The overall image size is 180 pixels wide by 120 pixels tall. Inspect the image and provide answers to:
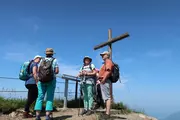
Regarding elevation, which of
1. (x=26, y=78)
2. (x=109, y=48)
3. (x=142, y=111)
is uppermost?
(x=109, y=48)

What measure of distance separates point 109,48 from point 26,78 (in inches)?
177

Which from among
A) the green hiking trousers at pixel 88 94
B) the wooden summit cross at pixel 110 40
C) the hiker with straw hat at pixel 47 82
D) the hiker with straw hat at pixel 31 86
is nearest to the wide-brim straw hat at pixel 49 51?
the hiker with straw hat at pixel 47 82

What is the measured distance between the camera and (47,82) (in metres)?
6.33

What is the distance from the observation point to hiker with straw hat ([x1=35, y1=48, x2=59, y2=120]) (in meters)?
6.22

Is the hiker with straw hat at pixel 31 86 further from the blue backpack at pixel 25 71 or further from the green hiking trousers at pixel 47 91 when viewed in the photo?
the green hiking trousers at pixel 47 91

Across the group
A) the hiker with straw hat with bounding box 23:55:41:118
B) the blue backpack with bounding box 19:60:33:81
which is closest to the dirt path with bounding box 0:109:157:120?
the hiker with straw hat with bounding box 23:55:41:118

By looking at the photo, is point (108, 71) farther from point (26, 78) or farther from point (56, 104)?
point (56, 104)

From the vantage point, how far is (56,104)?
9.49 m

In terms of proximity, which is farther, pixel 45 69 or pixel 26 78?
pixel 26 78

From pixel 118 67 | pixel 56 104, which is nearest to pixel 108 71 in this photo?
pixel 118 67

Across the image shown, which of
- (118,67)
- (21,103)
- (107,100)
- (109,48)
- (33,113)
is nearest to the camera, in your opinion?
(107,100)

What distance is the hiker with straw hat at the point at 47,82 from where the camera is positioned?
20.4 ft

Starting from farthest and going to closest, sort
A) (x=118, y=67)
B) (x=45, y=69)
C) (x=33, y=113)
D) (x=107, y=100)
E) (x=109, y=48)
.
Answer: (x=109, y=48) < (x=33, y=113) < (x=118, y=67) < (x=107, y=100) < (x=45, y=69)

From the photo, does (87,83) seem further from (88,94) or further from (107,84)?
(107,84)
